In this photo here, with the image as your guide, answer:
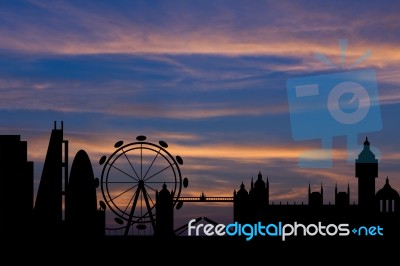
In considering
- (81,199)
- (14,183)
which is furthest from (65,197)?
(14,183)

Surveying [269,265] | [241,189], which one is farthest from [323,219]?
[269,265]

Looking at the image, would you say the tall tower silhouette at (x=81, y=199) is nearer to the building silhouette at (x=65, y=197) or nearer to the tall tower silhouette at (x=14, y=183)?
the building silhouette at (x=65, y=197)

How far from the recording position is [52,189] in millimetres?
128250

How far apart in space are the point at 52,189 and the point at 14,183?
1645 centimetres

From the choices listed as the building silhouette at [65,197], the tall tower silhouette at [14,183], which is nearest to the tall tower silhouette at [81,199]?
the building silhouette at [65,197]

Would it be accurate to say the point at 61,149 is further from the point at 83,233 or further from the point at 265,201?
the point at 265,201

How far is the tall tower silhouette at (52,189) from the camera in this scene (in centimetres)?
12412

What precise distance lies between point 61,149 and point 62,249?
48.6 ft

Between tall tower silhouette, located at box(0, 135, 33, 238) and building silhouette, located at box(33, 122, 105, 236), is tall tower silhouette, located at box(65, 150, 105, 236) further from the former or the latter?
tall tower silhouette, located at box(0, 135, 33, 238)

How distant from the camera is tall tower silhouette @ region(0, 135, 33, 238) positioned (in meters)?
141

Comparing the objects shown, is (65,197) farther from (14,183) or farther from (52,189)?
(14,183)

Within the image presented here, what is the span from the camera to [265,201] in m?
193

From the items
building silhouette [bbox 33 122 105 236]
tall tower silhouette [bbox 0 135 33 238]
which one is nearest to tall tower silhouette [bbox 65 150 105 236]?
building silhouette [bbox 33 122 105 236]

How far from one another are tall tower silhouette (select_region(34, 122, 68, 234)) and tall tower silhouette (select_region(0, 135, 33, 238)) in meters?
8.63
